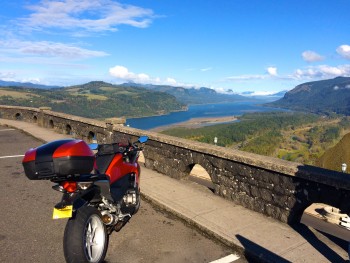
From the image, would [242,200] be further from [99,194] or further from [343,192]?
[99,194]

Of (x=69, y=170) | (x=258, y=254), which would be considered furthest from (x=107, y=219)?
(x=258, y=254)

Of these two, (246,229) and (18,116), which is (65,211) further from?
(18,116)

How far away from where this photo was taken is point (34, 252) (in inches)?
164

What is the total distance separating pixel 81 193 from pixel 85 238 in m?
0.55

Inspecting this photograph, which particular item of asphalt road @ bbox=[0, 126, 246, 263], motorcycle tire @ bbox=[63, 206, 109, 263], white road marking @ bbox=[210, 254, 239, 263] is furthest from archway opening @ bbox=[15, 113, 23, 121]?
white road marking @ bbox=[210, 254, 239, 263]

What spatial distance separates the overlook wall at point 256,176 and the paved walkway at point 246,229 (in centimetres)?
27

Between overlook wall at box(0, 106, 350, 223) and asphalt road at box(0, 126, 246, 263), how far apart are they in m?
1.47

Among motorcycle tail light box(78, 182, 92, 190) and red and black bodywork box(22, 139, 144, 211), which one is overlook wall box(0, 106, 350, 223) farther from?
motorcycle tail light box(78, 182, 92, 190)

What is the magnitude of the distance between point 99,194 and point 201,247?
1763 mm

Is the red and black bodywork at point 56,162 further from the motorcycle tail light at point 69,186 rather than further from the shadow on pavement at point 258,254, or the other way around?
the shadow on pavement at point 258,254

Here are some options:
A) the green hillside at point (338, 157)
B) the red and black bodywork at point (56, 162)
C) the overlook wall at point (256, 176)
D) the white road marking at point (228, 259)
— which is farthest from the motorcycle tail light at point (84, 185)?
the green hillside at point (338, 157)

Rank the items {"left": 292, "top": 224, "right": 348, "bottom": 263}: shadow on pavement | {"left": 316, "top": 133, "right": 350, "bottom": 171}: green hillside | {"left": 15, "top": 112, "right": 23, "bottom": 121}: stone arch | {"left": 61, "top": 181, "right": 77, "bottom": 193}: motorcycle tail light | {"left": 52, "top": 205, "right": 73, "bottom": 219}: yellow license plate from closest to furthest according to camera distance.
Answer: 1. {"left": 52, "top": 205, "right": 73, "bottom": 219}: yellow license plate
2. {"left": 61, "top": 181, "right": 77, "bottom": 193}: motorcycle tail light
3. {"left": 292, "top": 224, "right": 348, "bottom": 263}: shadow on pavement
4. {"left": 15, "top": 112, "right": 23, "bottom": 121}: stone arch
5. {"left": 316, "top": 133, "right": 350, "bottom": 171}: green hillside

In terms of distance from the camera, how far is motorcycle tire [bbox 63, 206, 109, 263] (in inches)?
134

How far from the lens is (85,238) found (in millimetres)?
3625
